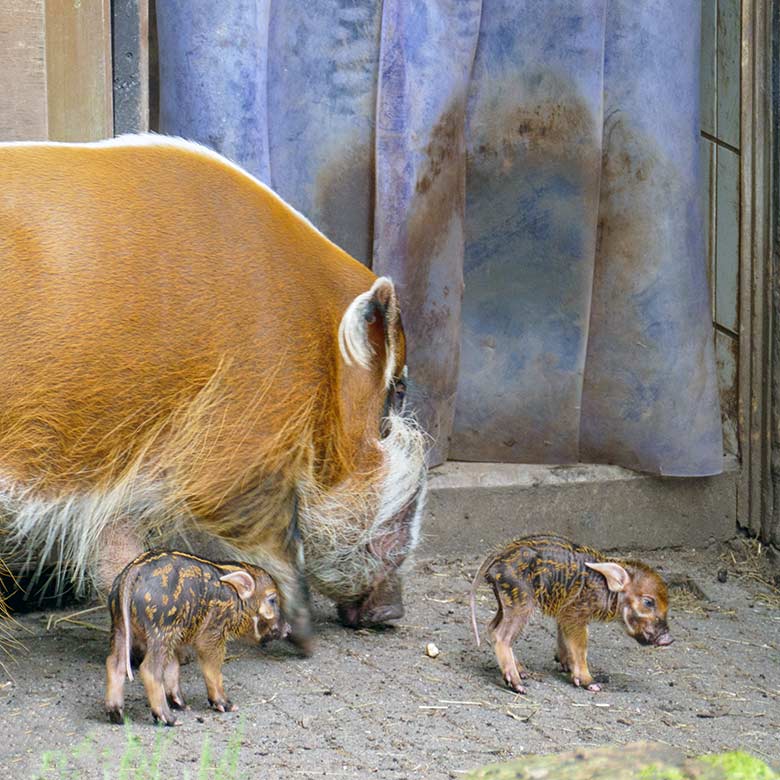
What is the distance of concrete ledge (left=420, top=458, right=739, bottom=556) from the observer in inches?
208

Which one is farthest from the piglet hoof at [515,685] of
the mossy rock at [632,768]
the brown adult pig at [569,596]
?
the mossy rock at [632,768]

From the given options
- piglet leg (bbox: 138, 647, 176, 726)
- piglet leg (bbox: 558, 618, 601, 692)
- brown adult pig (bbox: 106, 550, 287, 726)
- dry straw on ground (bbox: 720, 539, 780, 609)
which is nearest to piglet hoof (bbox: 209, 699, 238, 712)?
brown adult pig (bbox: 106, 550, 287, 726)

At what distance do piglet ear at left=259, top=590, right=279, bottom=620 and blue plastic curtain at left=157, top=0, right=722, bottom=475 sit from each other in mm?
1320

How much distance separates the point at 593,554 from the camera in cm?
409

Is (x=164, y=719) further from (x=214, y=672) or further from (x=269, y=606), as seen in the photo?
(x=269, y=606)

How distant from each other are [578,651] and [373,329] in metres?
1.08

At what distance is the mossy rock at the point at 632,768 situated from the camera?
2061 millimetres

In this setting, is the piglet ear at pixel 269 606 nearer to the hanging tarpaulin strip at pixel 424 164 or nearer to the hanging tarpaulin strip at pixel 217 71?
the hanging tarpaulin strip at pixel 424 164

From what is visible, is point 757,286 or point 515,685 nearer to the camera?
point 515,685


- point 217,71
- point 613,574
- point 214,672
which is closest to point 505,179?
point 217,71

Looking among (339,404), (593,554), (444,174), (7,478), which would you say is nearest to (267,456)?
(339,404)

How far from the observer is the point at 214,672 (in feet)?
12.2

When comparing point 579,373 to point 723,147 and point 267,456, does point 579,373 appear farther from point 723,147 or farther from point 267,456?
point 267,456

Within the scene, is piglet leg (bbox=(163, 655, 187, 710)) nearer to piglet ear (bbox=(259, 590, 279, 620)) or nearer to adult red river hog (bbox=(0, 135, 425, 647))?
piglet ear (bbox=(259, 590, 279, 620))
